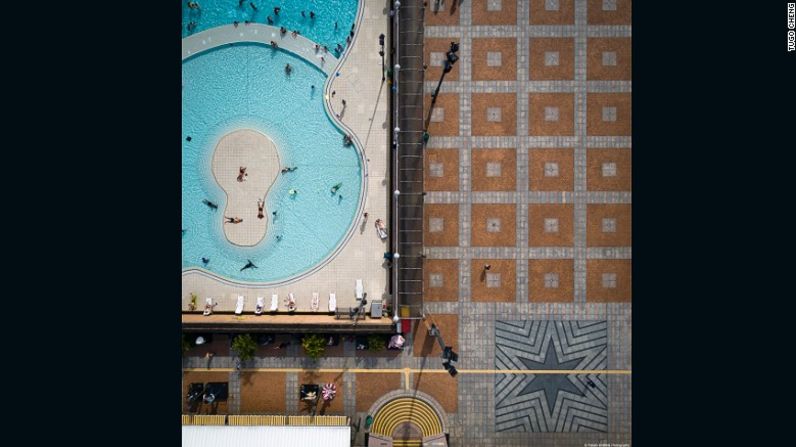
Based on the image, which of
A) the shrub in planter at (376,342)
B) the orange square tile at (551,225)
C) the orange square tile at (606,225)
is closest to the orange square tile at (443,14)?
the orange square tile at (551,225)

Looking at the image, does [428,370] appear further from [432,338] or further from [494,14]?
[494,14]

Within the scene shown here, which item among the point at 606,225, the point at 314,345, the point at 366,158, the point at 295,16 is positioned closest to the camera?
the point at 314,345

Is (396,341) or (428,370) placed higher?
(396,341)

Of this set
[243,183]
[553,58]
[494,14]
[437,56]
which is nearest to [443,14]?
[437,56]

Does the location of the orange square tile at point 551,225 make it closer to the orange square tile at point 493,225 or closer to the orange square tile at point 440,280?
the orange square tile at point 493,225

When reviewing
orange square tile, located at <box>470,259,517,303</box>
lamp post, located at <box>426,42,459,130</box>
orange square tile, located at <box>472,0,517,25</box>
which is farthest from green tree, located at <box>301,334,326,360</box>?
orange square tile, located at <box>472,0,517,25</box>

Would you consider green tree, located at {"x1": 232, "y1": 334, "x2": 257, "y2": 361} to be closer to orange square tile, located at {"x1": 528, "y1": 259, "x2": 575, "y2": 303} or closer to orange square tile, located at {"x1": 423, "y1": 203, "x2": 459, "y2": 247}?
orange square tile, located at {"x1": 423, "y1": 203, "x2": 459, "y2": 247}
